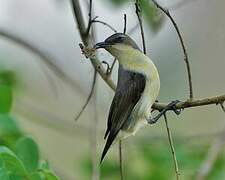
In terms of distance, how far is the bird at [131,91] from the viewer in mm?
1565

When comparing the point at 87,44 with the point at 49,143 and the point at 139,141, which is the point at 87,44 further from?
the point at 49,143

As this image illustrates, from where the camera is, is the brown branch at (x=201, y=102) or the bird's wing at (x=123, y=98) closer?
the brown branch at (x=201, y=102)

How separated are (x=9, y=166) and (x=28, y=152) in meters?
0.25

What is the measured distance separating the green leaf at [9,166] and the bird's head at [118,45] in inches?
16.0

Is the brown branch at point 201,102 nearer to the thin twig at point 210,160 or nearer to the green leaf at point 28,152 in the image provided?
the green leaf at point 28,152

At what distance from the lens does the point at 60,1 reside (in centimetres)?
212

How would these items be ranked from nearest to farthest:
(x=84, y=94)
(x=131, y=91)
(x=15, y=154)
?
(x=15, y=154), (x=131, y=91), (x=84, y=94)

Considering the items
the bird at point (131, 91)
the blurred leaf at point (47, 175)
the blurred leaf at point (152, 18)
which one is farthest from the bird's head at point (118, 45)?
the blurred leaf at point (47, 175)

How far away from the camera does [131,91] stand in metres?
1.63

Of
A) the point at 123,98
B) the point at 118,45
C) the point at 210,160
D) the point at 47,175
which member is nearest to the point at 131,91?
the point at 123,98

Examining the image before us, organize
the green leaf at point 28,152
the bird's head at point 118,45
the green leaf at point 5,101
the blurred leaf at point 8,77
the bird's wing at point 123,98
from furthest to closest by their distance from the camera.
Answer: the blurred leaf at point 8,77
the green leaf at point 5,101
the bird's wing at point 123,98
the bird's head at point 118,45
the green leaf at point 28,152

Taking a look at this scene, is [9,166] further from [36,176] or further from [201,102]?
[201,102]

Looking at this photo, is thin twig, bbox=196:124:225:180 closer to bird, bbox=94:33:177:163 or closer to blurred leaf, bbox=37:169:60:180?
bird, bbox=94:33:177:163

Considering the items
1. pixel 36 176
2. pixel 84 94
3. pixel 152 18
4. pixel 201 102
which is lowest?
pixel 36 176
